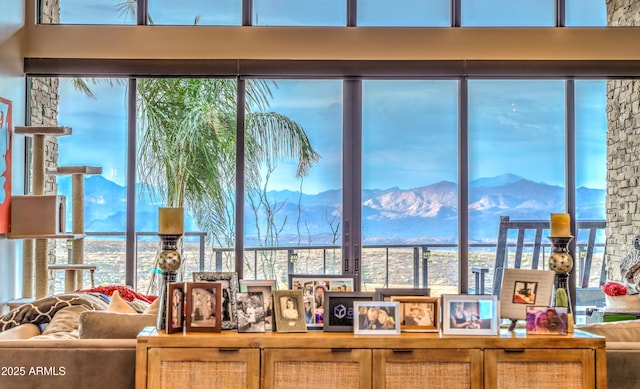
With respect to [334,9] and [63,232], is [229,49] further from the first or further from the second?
[63,232]

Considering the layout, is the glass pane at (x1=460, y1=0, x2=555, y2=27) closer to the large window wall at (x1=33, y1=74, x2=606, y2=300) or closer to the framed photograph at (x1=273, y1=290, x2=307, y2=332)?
the large window wall at (x1=33, y1=74, x2=606, y2=300)

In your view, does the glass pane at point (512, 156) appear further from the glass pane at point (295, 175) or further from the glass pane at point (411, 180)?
the glass pane at point (295, 175)

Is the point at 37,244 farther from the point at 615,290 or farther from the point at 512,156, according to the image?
the point at 615,290

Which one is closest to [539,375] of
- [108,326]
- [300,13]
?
[108,326]

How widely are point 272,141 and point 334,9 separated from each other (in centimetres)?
129

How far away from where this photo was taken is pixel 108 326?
299 cm

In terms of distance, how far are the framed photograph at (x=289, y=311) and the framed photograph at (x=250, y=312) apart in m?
0.07

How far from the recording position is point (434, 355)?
279cm

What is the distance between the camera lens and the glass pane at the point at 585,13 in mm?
5973

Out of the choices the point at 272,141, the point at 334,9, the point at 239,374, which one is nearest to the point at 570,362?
the point at 239,374

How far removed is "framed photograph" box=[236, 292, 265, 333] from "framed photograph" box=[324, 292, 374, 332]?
28 cm

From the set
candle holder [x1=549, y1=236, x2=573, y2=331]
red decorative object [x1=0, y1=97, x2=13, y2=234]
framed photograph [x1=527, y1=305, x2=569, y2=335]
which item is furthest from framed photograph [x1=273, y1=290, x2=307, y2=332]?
red decorative object [x1=0, y1=97, x2=13, y2=234]

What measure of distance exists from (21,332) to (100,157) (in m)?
2.78

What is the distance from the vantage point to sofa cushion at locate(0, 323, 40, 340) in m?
3.22
